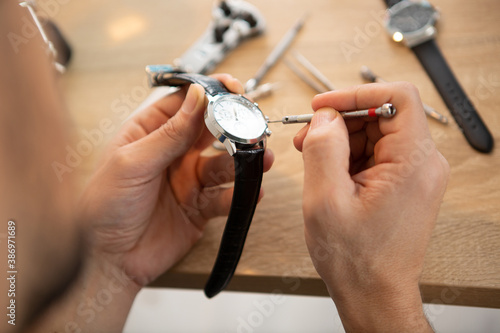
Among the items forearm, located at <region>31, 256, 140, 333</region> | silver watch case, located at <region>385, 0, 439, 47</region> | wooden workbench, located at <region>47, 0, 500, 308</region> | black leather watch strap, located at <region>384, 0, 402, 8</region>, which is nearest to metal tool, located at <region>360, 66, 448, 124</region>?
wooden workbench, located at <region>47, 0, 500, 308</region>

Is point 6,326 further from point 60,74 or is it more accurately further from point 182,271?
point 60,74

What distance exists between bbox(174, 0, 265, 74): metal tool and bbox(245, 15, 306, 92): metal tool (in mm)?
73

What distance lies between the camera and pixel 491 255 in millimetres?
569

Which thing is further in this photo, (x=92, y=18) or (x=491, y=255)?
(x=92, y=18)

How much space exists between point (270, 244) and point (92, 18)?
2.89 feet

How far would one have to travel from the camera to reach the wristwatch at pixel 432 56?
691mm

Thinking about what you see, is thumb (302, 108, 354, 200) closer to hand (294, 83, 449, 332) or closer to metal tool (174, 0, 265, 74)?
hand (294, 83, 449, 332)

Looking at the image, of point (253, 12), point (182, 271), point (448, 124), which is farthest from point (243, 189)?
point (253, 12)

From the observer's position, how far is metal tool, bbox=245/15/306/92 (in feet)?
2.70

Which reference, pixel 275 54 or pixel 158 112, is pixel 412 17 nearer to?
pixel 275 54

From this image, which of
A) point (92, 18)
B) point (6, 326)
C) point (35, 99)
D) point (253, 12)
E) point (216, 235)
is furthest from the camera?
point (92, 18)

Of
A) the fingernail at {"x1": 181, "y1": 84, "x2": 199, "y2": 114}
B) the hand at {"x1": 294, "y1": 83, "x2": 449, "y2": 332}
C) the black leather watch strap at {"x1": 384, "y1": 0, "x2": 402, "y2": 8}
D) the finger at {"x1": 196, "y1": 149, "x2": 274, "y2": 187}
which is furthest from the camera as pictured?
the black leather watch strap at {"x1": 384, "y1": 0, "x2": 402, "y2": 8}

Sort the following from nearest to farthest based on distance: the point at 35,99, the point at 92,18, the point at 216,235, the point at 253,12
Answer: the point at 35,99, the point at 216,235, the point at 253,12, the point at 92,18

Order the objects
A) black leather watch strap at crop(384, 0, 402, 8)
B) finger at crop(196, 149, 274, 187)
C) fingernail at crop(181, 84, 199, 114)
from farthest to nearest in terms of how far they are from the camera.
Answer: black leather watch strap at crop(384, 0, 402, 8), finger at crop(196, 149, 274, 187), fingernail at crop(181, 84, 199, 114)
